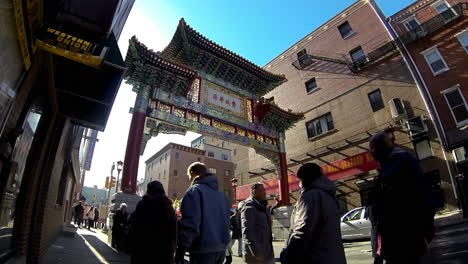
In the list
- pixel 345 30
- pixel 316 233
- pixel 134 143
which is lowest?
pixel 316 233

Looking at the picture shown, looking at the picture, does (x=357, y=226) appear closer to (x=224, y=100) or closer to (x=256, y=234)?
(x=224, y=100)

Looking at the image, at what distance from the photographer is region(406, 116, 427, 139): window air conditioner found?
1388 cm

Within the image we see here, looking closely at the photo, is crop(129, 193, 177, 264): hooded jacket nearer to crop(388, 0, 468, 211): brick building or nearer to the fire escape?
crop(388, 0, 468, 211): brick building

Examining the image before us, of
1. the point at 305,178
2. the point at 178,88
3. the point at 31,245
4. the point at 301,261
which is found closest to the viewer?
the point at 301,261

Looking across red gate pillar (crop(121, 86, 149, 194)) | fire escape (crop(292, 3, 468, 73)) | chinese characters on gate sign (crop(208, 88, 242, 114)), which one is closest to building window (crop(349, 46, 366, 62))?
fire escape (crop(292, 3, 468, 73))

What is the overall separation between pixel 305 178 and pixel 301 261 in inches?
29.6

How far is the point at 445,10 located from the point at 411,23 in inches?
94.5

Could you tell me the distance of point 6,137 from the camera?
3162mm

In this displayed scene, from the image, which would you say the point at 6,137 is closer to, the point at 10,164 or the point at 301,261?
the point at 10,164

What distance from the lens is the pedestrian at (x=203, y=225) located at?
235 cm

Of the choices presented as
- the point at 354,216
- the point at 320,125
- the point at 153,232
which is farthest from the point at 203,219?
the point at 320,125

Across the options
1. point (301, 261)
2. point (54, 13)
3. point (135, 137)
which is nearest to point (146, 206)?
point (301, 261)

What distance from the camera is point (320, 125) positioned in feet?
63.3

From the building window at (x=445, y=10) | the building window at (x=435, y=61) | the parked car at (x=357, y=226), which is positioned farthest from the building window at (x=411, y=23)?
the parked car at (x=357, y=226)
